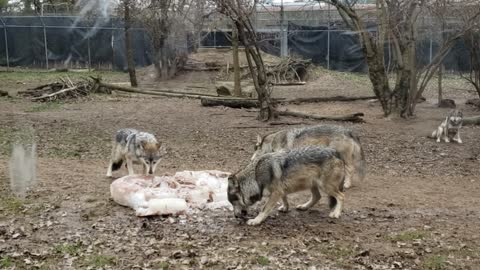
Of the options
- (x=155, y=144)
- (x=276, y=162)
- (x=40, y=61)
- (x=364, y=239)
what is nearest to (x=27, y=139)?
(x=155, y=144)

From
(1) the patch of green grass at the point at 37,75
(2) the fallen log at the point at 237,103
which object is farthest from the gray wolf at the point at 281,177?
(1) the patch of green grass at the point at 37,75

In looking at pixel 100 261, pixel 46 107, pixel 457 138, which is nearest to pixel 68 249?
pixel 100 261

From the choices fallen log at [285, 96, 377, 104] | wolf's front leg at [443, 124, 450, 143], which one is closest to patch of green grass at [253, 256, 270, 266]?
wolf's front leg at [443, 124, 450, 143]

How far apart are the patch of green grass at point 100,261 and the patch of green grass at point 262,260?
4.87 ft

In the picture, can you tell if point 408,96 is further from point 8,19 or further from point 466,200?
point 8,19

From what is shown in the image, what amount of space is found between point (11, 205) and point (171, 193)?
2247 mm

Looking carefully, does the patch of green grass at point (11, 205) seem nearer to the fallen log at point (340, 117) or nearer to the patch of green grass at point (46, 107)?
the fallen log at point (340, 117)

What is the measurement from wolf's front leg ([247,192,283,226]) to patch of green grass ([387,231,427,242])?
1423mm

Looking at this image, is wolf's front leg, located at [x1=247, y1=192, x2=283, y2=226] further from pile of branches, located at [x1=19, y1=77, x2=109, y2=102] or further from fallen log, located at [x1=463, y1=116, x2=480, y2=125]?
pile of branches, located at [x1=19, y1=77, x2=109, y2=102]

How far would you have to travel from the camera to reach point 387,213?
7.89m

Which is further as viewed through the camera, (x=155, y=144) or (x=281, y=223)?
(x=155, y=144)

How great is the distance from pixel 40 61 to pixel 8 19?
10.3 ft

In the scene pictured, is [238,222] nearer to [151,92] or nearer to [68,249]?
[68,249]

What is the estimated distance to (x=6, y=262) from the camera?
6.00 m
